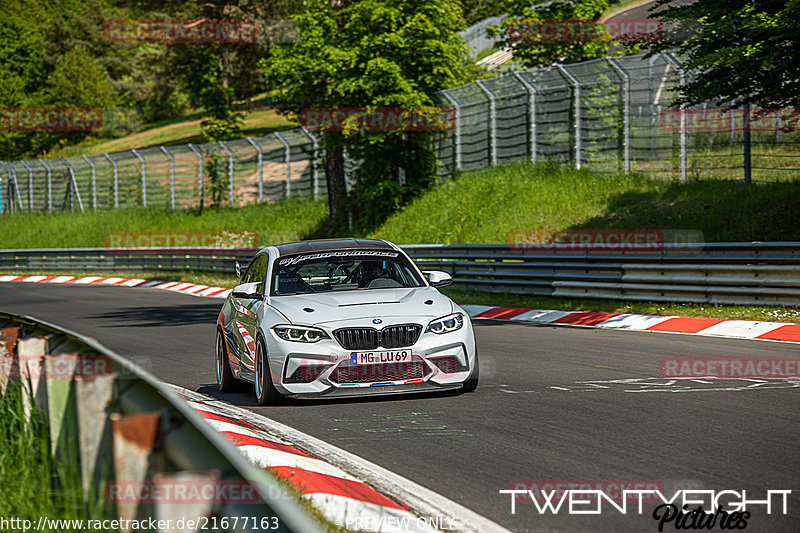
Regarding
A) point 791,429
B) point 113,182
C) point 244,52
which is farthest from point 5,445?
point 244,52

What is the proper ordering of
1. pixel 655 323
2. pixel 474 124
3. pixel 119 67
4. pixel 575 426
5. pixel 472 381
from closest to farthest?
1. pixel 575 426
2. pixel 472 381
3. pixel 655 323
4. pixel 474 124
5. pixel 119 67

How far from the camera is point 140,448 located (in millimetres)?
3283

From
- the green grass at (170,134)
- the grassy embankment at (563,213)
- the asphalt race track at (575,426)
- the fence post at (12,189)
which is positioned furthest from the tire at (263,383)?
the green grass at (170,134)

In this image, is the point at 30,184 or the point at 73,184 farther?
the point at 30,184

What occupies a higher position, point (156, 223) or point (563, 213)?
point (563, 213)

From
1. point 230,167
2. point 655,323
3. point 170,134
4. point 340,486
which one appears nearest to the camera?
point 340,486

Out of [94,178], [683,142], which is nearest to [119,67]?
[94,178]

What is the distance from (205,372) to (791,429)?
6677 mm

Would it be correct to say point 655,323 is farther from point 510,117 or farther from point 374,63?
point 374,63

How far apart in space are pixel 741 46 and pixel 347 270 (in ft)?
23.2

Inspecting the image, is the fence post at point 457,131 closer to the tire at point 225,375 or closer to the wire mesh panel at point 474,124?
the wire mesh panel at point 474,124

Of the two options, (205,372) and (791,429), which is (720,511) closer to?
(791,429)

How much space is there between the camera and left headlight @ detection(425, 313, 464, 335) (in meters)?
8.52

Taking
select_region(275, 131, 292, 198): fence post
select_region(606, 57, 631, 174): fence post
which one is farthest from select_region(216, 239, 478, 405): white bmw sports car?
select_region(275, 131, 292, 198): fence post
